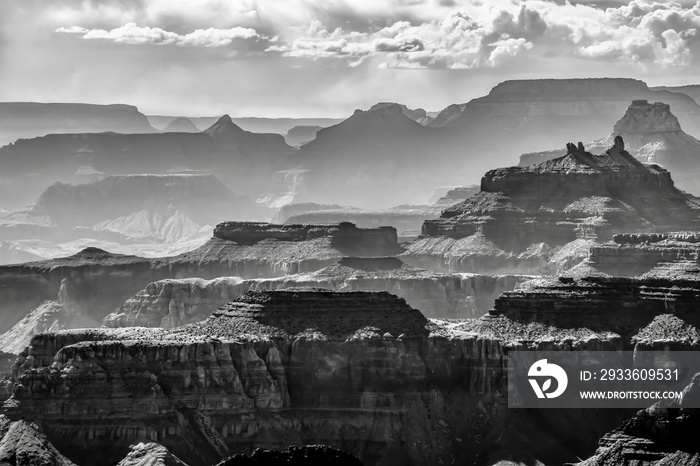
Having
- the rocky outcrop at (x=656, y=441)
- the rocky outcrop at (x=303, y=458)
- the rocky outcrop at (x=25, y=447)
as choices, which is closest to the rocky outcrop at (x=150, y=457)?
the rocky outcrop at (x=25, y=447)

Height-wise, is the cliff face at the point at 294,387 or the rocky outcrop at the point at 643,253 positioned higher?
the rocky outcrop at the point at 643,253

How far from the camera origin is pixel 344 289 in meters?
173

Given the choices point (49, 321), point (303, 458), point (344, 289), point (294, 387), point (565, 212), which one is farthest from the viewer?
point (49, 321)

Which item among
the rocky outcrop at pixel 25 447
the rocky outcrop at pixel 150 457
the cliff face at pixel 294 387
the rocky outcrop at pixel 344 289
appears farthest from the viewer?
the rocky outcrop at pixel 344 289

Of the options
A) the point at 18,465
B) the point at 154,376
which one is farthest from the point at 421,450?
the point at 18,465

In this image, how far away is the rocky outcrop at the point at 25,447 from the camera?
105688 millimetres

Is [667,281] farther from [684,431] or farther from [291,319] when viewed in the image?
[684,431]

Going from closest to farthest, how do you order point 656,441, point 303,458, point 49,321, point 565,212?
point 303,458 < point 656,441 < point 565,212 < point 49,321

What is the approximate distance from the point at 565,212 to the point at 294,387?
247 feet

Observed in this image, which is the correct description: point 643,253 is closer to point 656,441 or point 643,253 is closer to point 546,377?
point 546,377

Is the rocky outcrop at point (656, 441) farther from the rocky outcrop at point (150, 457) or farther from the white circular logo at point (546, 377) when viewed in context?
the white circular logo at point (546, 377)

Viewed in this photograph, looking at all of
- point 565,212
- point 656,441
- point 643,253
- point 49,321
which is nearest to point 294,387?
point 656,441

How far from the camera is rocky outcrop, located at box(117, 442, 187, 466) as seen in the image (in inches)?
4023

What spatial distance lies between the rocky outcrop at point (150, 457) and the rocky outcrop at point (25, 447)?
332cm
